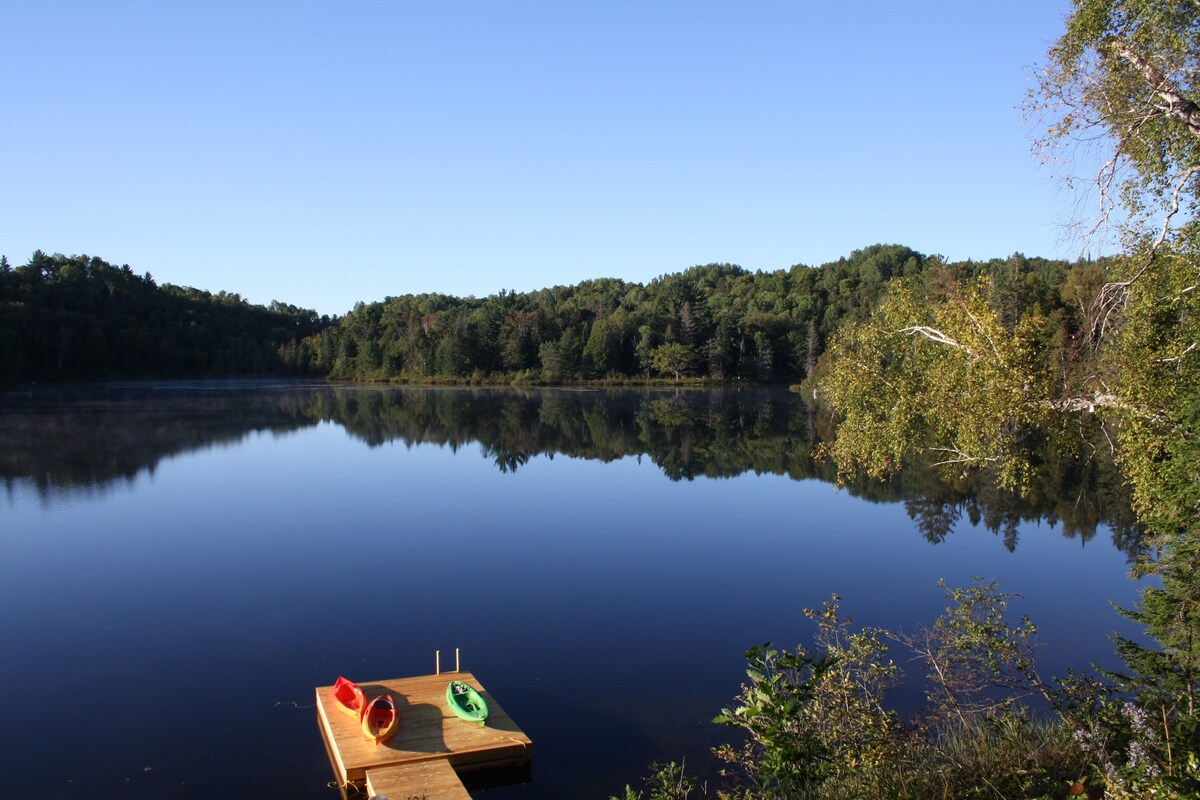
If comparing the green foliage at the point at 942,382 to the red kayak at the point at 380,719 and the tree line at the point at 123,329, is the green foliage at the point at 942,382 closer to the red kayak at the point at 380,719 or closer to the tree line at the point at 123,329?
the red kayak at the point at 380,719

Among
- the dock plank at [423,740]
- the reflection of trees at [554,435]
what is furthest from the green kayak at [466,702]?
the reflection of trees at [554,435]

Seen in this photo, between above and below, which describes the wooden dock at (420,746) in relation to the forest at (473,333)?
below

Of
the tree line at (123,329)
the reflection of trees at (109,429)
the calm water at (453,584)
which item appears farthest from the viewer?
the tree line at (123,329)

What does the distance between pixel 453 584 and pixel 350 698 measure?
609 centimetres

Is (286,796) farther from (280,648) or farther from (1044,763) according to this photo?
(1044,763)

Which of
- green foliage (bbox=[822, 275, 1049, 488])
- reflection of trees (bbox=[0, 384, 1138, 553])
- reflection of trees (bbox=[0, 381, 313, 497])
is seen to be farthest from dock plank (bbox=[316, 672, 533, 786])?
reflection of trees (bbox=[0, 381, 313, 497])

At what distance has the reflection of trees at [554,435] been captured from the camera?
24.4 m

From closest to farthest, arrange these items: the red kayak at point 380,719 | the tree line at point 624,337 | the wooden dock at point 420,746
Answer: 1. the wooden dock at point 420,746
2. the red kayak at point 380,719
3. the tree line at point 624,337

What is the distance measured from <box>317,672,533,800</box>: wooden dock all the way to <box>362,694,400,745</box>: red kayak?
0.08 metres

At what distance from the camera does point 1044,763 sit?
6.18 m

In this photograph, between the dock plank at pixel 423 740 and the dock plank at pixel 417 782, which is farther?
the dock plank at pixel 423 740

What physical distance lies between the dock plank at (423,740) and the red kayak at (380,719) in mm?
81

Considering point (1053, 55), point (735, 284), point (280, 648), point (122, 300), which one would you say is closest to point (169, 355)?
point (122, 300)

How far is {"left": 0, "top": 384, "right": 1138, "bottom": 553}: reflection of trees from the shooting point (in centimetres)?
2438
